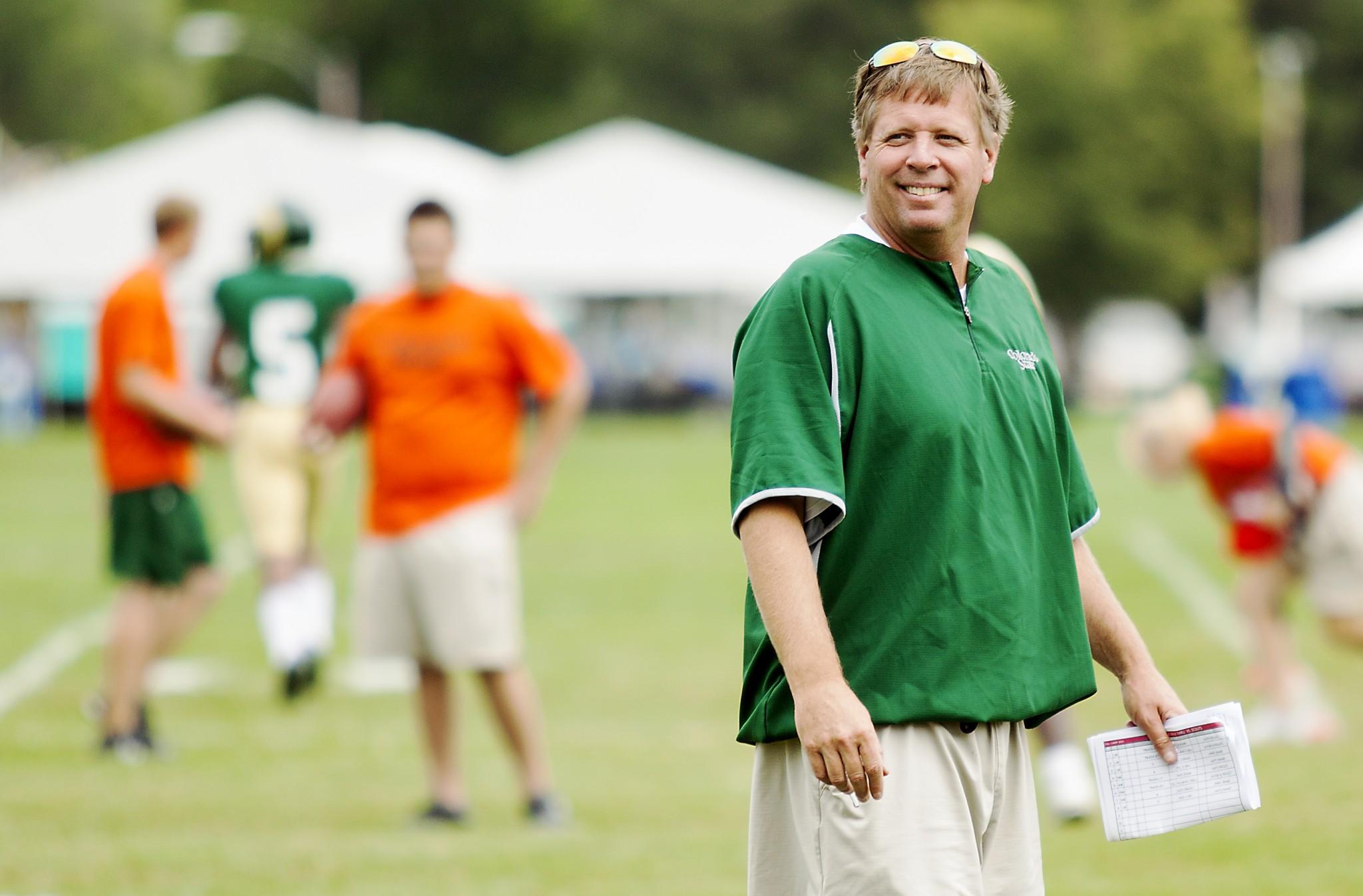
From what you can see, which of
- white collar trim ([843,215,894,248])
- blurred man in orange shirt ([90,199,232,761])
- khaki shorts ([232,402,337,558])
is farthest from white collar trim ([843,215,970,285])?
khaki shorts ([232,402,337,558])

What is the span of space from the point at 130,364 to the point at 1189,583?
928 cm

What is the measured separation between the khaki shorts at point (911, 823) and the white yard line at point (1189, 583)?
7.66 m

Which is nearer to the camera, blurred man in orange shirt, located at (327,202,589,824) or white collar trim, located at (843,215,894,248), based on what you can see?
white collar trim, located at (843,215,894,248)

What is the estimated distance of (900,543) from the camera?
335cm

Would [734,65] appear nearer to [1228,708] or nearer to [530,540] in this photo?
[530,540]

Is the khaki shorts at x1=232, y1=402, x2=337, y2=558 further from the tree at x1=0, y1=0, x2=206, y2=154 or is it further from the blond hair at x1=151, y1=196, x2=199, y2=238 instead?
the tree at x1=0, y1=0, x2=206, y2=154

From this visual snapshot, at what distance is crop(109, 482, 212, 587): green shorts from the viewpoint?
862 centimetres

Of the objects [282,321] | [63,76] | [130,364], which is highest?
[63,76]

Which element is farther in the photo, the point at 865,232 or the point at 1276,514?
the point at 1276,514

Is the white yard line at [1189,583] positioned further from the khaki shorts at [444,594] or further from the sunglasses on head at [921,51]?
the sunglasses on head at [921,51]

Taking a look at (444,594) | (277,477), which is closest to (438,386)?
(444,594)

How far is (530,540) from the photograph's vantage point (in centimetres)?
1831

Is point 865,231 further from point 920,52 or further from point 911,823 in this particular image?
point 911,823

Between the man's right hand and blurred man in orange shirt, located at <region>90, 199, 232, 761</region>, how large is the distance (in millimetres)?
5682
